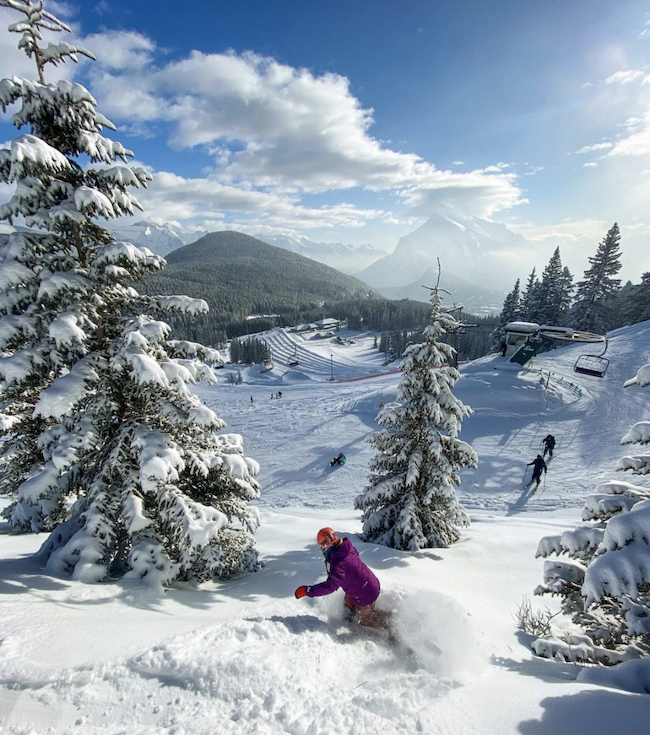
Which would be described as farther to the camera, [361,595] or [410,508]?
[410,508]

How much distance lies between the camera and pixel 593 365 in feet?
113

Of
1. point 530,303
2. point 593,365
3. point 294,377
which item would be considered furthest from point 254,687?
point 294,377

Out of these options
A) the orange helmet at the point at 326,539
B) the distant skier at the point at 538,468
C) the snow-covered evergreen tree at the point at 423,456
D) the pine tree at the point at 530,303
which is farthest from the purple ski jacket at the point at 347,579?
the pine tree at the point at 530,303

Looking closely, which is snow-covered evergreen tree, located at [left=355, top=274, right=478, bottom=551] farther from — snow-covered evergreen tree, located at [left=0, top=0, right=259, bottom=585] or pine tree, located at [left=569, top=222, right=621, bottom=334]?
pine tree, located at [left=569, top=222, right=621, bottom=334]

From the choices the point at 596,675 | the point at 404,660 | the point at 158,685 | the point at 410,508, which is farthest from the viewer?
the point at 410,508

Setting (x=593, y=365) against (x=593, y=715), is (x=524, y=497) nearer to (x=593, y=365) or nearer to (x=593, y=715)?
(x=593, y=715)

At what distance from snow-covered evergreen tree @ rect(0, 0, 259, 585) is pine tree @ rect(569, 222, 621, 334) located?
53901 mm

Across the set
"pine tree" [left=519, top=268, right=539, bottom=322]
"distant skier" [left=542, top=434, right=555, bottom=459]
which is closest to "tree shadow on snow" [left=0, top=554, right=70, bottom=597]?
"distant skier" [left=542, top=434, right=555, bottom=459]

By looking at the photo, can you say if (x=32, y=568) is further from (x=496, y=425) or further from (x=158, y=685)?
(x=496, y=425)

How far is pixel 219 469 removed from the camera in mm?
7188

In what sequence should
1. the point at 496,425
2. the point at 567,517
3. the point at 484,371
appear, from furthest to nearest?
the point at 484,371, the point at 496,425, the point at 567,517

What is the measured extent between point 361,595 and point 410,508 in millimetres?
5282

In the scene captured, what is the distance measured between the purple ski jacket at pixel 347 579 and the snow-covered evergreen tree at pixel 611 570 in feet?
7.75

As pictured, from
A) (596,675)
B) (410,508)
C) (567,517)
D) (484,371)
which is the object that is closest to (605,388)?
(484,371)
